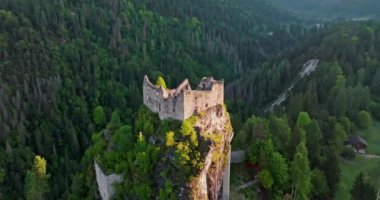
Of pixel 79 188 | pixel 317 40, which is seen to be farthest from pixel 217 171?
pixel 317 40

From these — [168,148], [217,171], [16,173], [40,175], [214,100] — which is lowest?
[16,173]

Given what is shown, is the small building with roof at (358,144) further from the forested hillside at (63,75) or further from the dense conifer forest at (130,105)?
the forested hillside at (63,75)

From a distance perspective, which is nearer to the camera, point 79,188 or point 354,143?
point 79,188

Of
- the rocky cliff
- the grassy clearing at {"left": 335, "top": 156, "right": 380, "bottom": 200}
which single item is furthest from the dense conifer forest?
the grassy clearing at {"left": 335, "top": 156, "right": 380, "bottom": 200}

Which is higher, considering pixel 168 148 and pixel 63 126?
pixel 168 148

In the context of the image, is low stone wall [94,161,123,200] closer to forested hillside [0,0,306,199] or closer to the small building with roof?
forested hillside [0,0,306,199]

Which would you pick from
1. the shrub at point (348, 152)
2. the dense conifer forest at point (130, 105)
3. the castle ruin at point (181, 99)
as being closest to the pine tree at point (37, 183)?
the dense conifer forest at point (130, 105)

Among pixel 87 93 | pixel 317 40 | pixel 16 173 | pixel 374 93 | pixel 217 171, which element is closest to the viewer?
pixel 217 171

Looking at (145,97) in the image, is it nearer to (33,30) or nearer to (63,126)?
(63,126)
